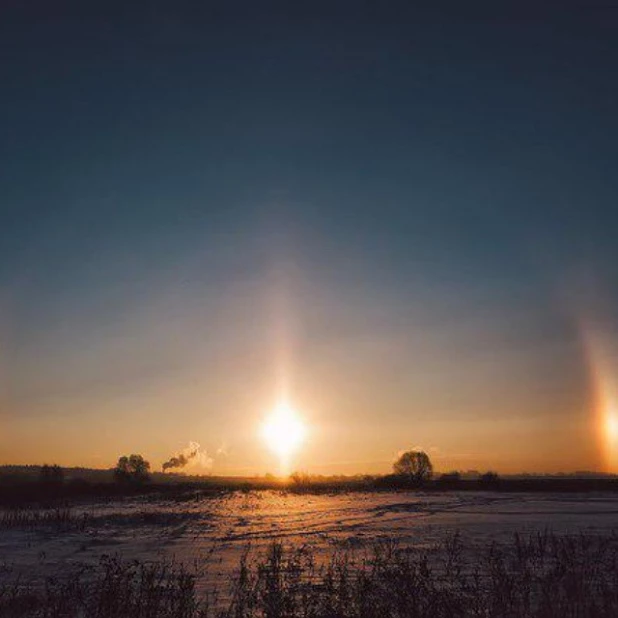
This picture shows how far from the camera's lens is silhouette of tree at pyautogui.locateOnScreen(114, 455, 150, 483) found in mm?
112938

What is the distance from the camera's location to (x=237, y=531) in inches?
995

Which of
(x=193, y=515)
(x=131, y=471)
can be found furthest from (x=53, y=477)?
(x=193, y=515)

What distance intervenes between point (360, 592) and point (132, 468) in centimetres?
11546

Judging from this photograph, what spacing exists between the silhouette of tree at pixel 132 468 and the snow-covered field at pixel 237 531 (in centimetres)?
8462

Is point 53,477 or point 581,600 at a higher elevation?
point 53,477

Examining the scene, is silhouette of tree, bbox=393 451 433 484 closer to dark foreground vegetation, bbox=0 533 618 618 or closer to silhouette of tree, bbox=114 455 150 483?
silhouette of tree, bbox=114 455 150 483

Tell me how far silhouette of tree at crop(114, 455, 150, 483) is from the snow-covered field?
278ft

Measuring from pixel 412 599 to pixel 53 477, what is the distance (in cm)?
10728

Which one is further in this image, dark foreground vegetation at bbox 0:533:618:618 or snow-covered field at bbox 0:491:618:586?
snow-covered field at bbox 0:491:618:586

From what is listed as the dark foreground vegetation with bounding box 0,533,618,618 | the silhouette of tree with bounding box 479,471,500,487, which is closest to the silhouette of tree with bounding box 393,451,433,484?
the silhouette of tree with bounding box 479,471,500,487

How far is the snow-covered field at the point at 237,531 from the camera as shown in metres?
18.4

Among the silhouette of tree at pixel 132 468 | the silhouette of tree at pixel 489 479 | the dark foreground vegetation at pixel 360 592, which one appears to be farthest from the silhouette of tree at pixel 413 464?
the dark foreground vegetation at pixel 360 592

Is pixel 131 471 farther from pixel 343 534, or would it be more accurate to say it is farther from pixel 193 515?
pixel 343 534

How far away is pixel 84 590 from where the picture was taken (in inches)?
501
